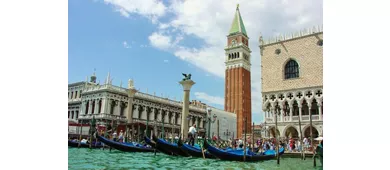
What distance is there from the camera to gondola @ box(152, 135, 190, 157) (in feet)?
16.5

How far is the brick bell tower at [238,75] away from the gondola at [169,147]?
10.9 m

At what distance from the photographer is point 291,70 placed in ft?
25.1

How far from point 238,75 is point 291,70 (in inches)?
346

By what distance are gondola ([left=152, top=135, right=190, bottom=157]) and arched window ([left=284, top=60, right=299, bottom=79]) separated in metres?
A: 3.92

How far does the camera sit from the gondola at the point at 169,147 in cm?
502

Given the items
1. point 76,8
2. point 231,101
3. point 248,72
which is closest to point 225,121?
point 231,101

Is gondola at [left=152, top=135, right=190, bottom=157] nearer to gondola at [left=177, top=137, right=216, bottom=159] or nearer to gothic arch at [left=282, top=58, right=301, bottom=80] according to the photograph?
gondola at [left=177, top=137, right=216, bottom=159]

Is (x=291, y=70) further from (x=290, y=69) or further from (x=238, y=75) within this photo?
(x=238, y=75)

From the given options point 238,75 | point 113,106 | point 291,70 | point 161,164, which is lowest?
point 161,164

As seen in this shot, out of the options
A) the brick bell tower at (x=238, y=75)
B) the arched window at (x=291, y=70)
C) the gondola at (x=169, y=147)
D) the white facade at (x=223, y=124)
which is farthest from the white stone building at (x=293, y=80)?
the brick bell tower at (x=238, y=75)

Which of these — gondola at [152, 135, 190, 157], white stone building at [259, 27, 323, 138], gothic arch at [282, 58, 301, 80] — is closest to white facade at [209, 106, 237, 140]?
white stone building at [259, 27, 323, 138]

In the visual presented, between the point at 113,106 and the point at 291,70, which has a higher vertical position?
the point at 291,70

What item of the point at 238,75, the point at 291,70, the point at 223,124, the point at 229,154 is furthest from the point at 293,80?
the point at 238,75
